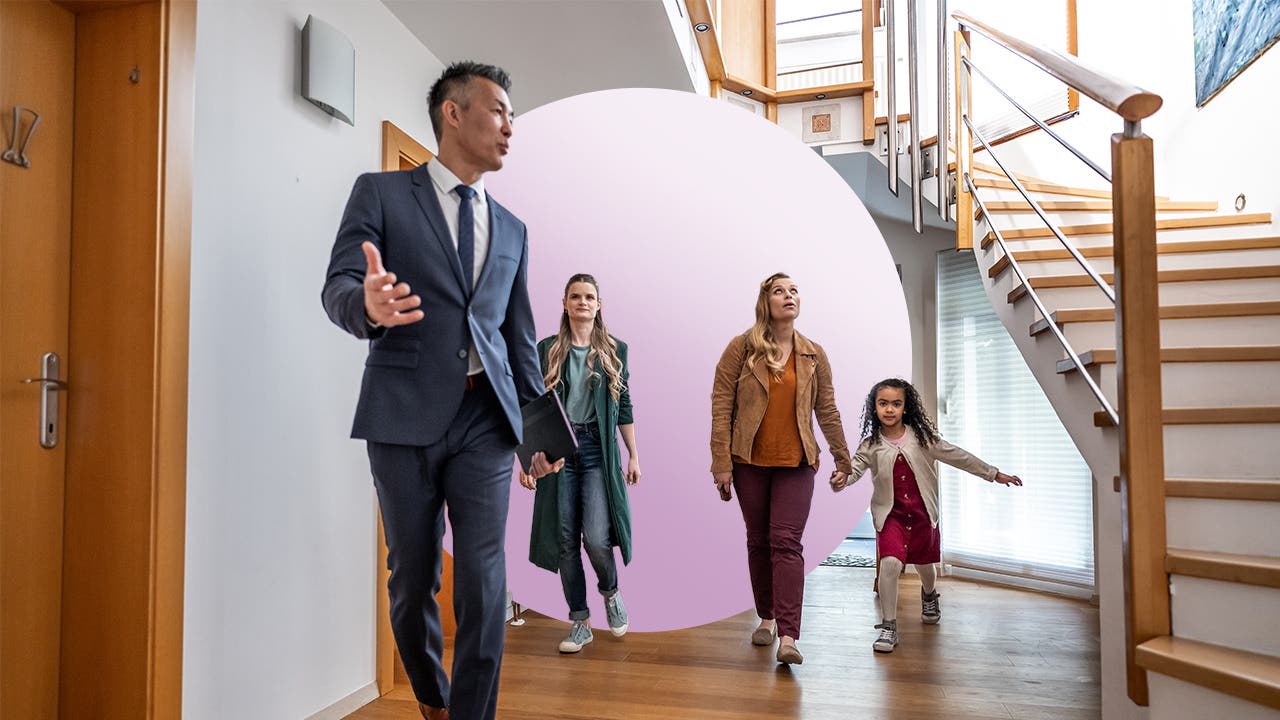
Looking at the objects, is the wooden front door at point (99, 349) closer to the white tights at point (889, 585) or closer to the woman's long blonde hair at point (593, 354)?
the woman's long blonde hair at point (593, 354)

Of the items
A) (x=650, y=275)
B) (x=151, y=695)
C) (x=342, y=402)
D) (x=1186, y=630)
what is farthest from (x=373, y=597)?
(x=1186, y=630)

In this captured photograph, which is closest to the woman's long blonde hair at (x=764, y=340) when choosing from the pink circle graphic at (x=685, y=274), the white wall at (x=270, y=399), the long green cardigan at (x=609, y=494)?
the pink circle graphic at (x=685, y=274)

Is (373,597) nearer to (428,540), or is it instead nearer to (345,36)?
(428,540)

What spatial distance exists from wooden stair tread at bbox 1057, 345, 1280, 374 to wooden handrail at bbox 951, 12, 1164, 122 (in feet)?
2.21

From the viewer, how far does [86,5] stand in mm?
1729

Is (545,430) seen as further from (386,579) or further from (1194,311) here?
(1194,311)

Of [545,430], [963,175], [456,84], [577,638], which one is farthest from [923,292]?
[456,84]

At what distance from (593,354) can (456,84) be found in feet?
4.56

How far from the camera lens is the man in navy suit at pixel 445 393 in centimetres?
162

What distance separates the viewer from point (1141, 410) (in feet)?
5.33

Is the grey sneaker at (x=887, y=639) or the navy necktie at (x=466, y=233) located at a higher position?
the navy necktie at (x=466, y=233)

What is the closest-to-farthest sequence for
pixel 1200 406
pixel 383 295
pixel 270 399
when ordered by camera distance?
pixel 383 295, pixel 270 399, pixel 1200 406

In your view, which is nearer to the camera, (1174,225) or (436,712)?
(436,712)

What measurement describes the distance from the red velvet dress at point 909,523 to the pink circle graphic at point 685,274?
15 cm
